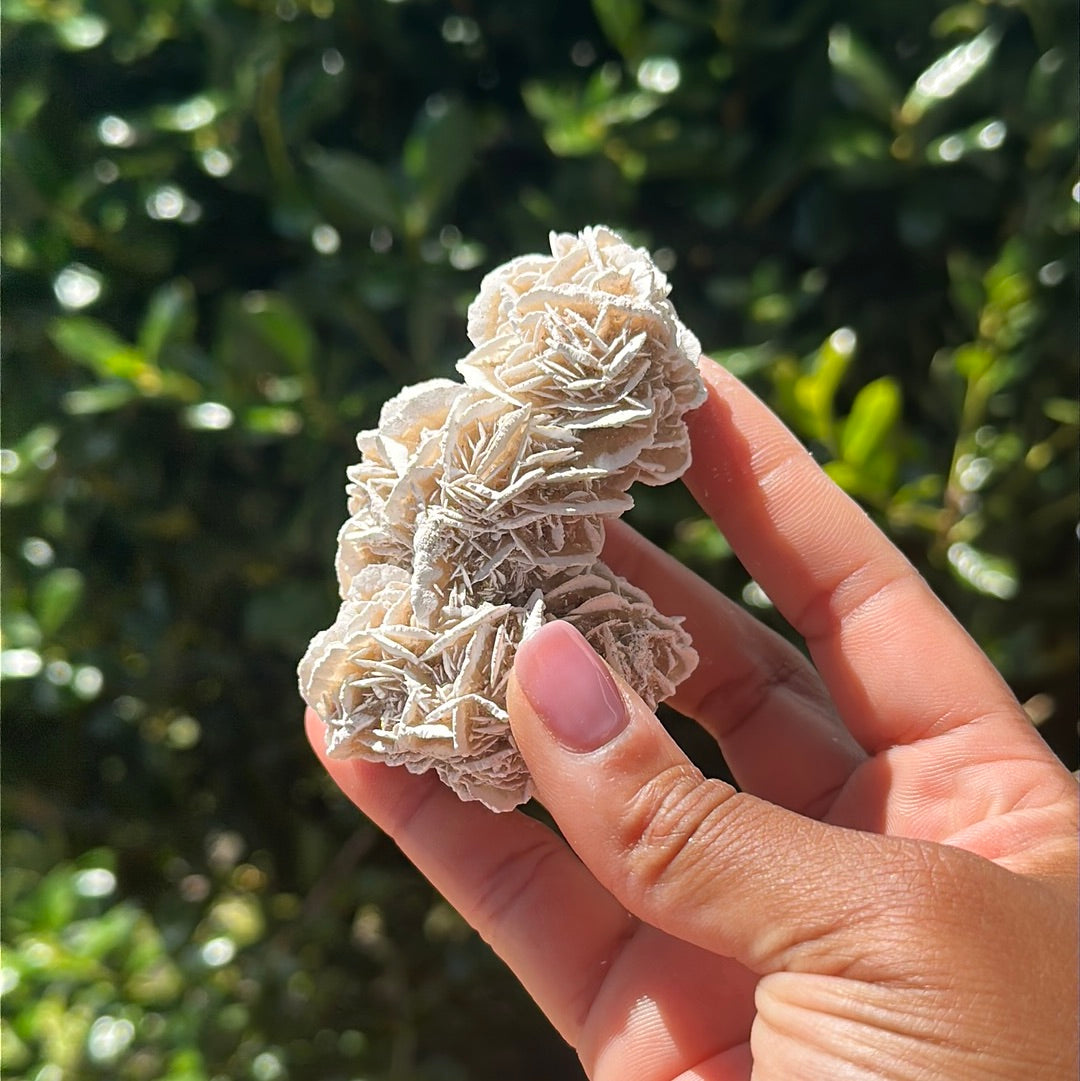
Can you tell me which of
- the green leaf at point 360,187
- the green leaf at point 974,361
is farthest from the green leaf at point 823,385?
the green leaf at point 360,187

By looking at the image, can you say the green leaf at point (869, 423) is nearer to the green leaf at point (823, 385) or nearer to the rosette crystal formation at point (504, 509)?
the green leaf at point (823, 385)

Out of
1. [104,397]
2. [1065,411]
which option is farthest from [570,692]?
[1065,411]

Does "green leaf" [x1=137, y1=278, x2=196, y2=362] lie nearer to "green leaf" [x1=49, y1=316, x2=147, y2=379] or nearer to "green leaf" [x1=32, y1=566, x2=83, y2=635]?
"green leaf" [x1=49, y1=316, x2=147, y2=379]

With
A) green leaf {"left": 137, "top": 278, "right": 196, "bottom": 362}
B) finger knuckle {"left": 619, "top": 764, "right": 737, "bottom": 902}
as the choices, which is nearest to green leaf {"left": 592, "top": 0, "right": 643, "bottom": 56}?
green leaf {"left": 137, "top": 278, "right": 196, "bottom": 362}

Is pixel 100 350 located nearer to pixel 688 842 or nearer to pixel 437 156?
pixel 437 156

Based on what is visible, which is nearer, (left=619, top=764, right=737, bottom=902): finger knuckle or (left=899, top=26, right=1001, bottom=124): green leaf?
(left=619, top=764, right=737, bottom=902): finger knuckle
